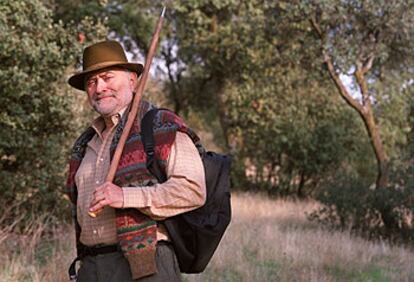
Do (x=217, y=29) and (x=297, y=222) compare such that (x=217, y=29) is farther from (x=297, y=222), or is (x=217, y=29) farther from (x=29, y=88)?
(x=29, y=88)

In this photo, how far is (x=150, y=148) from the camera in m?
2.85

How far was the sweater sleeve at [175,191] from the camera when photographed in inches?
108

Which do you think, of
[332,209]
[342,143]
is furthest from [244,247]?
[342,143]

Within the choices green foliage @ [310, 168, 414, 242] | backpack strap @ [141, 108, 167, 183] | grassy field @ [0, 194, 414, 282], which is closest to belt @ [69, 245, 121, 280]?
backpack strap @ [141, 108, 167, 183]

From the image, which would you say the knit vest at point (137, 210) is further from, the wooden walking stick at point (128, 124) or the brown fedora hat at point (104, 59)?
the brown fedora hat at point (104, 59)

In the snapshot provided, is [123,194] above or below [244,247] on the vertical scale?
above

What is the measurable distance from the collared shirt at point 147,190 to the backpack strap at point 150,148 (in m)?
0.07

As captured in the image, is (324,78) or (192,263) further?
(324,78)

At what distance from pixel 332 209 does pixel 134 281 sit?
9847mm

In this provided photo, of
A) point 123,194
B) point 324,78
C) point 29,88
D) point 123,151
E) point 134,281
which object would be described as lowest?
point 134,281

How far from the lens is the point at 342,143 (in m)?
18.6

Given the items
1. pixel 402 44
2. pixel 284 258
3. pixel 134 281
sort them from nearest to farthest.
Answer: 1. pixel 134 281
2. pixel 284 258
3. pixel 402 44

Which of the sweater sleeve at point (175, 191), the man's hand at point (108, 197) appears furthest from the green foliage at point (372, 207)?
the man's hand at point (108, 197)

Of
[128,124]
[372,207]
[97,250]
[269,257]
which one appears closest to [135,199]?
[128,124]
